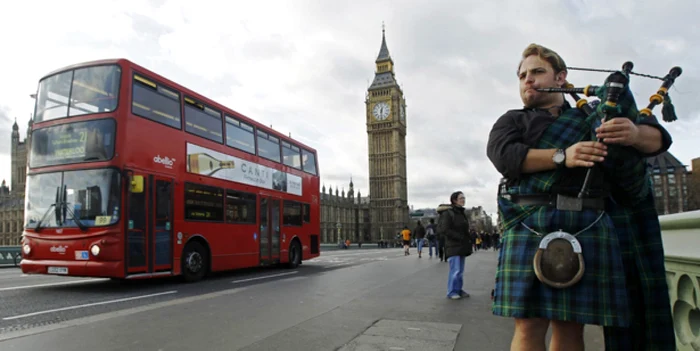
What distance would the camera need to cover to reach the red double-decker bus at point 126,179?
7969 millimetres

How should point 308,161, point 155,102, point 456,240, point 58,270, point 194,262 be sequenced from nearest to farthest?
point 456,240 < point 58,270 < point 155,102 < point 194,262 < point 308,161

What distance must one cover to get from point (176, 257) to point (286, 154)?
542cm

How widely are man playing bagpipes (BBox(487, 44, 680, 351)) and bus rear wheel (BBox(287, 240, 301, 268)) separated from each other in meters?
12.2

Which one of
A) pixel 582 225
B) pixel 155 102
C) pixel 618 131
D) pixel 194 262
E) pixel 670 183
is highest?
pixel 670 183

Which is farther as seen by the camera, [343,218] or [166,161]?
[343,218]

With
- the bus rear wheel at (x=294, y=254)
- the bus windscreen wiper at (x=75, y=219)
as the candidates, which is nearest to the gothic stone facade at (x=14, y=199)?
the bus rear wheel at (x=294, y=254)

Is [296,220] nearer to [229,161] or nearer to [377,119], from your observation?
[229,161]

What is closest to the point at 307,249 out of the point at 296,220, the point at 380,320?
the point at 296,220

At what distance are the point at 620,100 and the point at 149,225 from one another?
8.31 m

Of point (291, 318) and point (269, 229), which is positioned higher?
point (269, 229)

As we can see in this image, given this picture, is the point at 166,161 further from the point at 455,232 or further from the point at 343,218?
the point at 343,218

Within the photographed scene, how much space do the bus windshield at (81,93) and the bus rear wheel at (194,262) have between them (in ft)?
10.5

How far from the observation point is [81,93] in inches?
333

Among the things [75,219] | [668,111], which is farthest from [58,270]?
[668,111]
